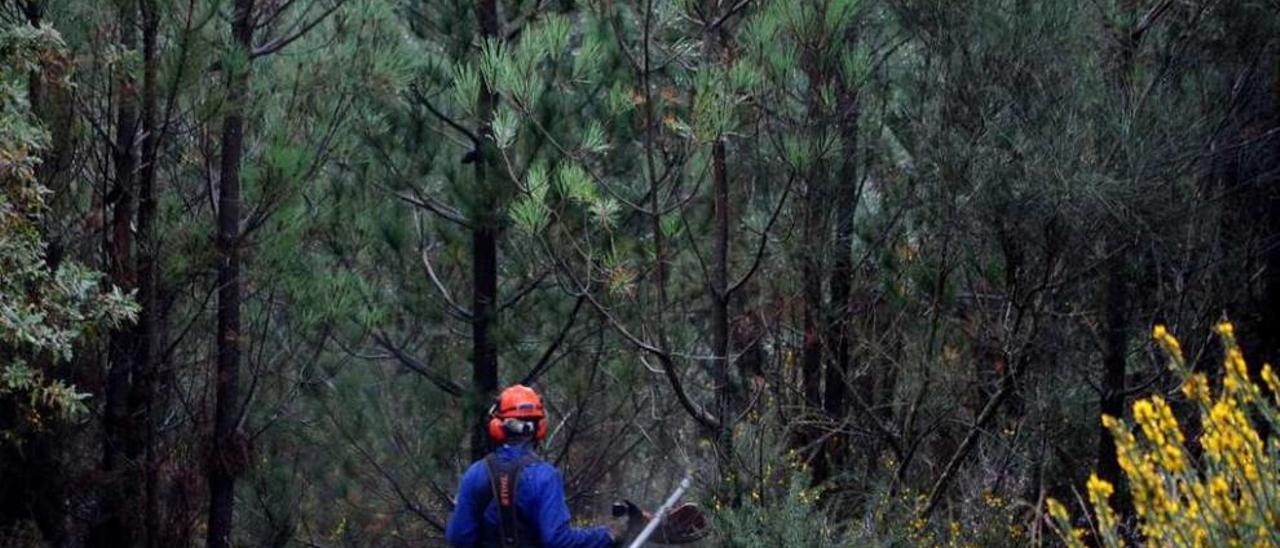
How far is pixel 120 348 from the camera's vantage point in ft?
35.3

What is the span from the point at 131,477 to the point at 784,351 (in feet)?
16.2

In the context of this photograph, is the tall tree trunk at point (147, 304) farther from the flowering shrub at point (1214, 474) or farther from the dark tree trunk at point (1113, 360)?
the flowering shrub at point (1214, 474)

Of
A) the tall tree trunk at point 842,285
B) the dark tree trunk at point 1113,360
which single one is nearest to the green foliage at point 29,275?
the tall tree trunk at point 842,285

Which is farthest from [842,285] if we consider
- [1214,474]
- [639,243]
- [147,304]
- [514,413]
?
[1214,474]

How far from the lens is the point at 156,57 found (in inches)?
405

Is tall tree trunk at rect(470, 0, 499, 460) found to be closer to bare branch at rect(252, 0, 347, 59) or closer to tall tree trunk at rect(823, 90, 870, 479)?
bare branch at rect(252, 0, 347, 59)

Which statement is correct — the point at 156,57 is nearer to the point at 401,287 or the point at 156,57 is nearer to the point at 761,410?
the point at 401,287

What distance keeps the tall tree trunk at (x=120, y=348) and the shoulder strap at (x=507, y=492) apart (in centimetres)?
387

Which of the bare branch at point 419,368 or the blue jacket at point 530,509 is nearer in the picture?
the blue jacket at point 530,509

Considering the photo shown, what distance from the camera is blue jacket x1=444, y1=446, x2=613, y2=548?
7.35 meters

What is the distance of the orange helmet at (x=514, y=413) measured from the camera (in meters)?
7.37

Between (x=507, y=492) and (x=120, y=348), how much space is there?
4380 mm

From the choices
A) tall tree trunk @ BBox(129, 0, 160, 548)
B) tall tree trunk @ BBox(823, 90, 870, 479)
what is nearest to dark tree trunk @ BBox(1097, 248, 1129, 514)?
tall tree trunk @ BBox(823, 90, 870, 479)

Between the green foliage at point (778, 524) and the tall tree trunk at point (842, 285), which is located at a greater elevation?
the tall tree trunk at point (842, 285)
